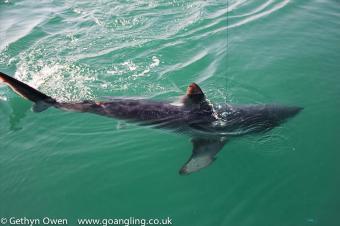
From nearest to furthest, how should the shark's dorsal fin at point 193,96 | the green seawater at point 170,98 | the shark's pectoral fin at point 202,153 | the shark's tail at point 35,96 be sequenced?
the green seawater at point 170,98, the shark's pectoral fin at point 202,153, the shark's dorsal fin at point 193,96, the shark's tail at point 35,96

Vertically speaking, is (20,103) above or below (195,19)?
below

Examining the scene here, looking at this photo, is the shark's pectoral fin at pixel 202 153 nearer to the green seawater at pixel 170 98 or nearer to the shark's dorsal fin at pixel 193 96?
the green seawater at pixel 170 98

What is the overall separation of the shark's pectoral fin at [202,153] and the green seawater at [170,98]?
226 millimetres

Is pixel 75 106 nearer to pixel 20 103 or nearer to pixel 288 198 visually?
pixel 20 103

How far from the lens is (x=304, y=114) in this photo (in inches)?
321

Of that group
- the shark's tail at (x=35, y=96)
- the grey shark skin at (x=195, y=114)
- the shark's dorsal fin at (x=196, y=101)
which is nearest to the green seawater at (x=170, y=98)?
the grey shark skin at (x=195, y=114)

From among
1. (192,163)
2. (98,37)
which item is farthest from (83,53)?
(192,163)

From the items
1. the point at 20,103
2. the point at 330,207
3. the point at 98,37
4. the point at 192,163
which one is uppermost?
the point at 98,37

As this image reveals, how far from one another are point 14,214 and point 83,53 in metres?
6.55

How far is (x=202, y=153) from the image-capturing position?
7.08 meters

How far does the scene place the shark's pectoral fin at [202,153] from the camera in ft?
21.8

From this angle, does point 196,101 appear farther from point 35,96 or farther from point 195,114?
point 35,96

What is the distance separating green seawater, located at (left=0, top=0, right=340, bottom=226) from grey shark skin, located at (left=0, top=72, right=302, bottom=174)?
0.73 ft

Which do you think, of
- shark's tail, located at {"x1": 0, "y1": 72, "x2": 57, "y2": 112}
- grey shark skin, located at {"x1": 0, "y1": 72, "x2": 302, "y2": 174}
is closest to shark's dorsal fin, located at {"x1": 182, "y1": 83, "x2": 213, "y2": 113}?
grey shark skin, located at {"x1": 0, "y1": 72, "x2": 302, "y2": 174}
